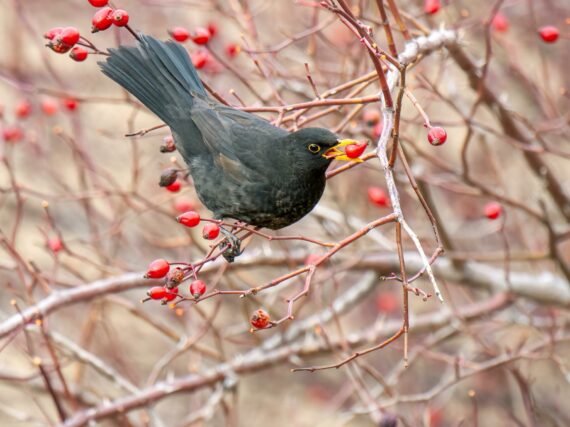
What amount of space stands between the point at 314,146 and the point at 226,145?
1.52 feet

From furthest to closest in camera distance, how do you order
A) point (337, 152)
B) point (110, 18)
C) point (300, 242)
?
point (300, 242) → point (337, 152) → point (110, 18)

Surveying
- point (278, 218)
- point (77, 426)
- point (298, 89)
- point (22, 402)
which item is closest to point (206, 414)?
point (77, 426)

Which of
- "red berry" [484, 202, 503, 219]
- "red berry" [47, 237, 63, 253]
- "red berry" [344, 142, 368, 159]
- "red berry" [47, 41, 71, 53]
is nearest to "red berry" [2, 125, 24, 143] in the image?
"red berry" [47, 237, 63, 253]

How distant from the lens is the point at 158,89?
3.72m

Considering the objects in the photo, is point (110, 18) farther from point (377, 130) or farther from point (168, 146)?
point (377, 130)

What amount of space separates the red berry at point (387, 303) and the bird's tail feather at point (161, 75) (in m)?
4.06

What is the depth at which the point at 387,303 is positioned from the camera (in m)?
7.37

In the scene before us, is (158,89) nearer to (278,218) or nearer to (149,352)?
(278,218)

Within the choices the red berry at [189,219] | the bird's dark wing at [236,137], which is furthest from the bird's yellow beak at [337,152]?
the red berry at [189,219]

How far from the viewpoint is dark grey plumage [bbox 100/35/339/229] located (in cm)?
327

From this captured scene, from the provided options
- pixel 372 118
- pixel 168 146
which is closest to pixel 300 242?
pixel 372 118

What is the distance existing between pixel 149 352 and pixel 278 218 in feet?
16.4

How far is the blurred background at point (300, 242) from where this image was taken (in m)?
4.44

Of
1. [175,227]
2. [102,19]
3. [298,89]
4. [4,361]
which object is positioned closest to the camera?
[102,19]
